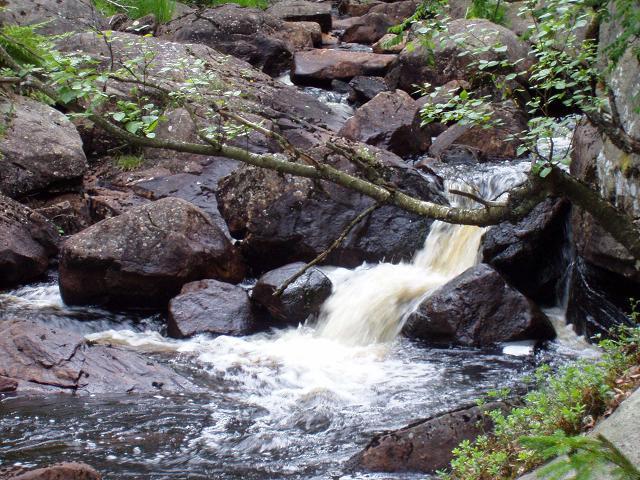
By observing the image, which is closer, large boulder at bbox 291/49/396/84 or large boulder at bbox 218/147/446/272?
large boulder at bbox 218/147/446/272

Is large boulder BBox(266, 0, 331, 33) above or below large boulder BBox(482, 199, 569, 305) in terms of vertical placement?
above

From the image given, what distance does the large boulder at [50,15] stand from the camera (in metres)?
15.2

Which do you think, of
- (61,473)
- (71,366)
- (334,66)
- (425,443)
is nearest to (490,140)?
(334,66)

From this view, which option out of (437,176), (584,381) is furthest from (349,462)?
(437,176)

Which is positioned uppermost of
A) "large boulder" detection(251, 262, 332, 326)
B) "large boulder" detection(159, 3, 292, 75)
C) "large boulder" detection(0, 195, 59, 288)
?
"large boulder" detection(159, 3, 292, 75)

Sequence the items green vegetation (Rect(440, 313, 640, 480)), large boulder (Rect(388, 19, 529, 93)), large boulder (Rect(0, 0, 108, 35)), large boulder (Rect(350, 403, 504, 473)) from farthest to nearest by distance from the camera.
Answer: large boulder (Rect(0, 0, 108, 35)), large boulder (Rect(388, 19, 529, 93)), large boulder (Rect(350, 403, 504, 473)), green vegetation (Rect(440, 313, 640, 480))

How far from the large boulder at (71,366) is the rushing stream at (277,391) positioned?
230mm

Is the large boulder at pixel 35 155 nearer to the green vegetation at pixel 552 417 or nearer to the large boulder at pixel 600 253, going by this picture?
the large boulder at pixel 600 253

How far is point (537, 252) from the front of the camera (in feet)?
27.2

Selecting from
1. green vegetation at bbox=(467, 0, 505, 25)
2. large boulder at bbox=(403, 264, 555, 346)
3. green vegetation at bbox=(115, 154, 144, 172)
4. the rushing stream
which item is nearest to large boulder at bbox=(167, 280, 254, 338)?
the rushing stream

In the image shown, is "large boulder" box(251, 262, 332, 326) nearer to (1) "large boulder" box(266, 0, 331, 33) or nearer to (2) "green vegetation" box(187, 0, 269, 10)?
(1) "large boulder" box(266, 0, 331, 33)

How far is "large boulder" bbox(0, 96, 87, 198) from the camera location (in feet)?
34.7

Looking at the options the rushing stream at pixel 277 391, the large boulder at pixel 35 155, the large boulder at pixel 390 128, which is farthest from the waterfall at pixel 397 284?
the large boulder at pixel 35 155

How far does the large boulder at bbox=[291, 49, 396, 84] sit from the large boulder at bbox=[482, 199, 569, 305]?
28.0 ft
